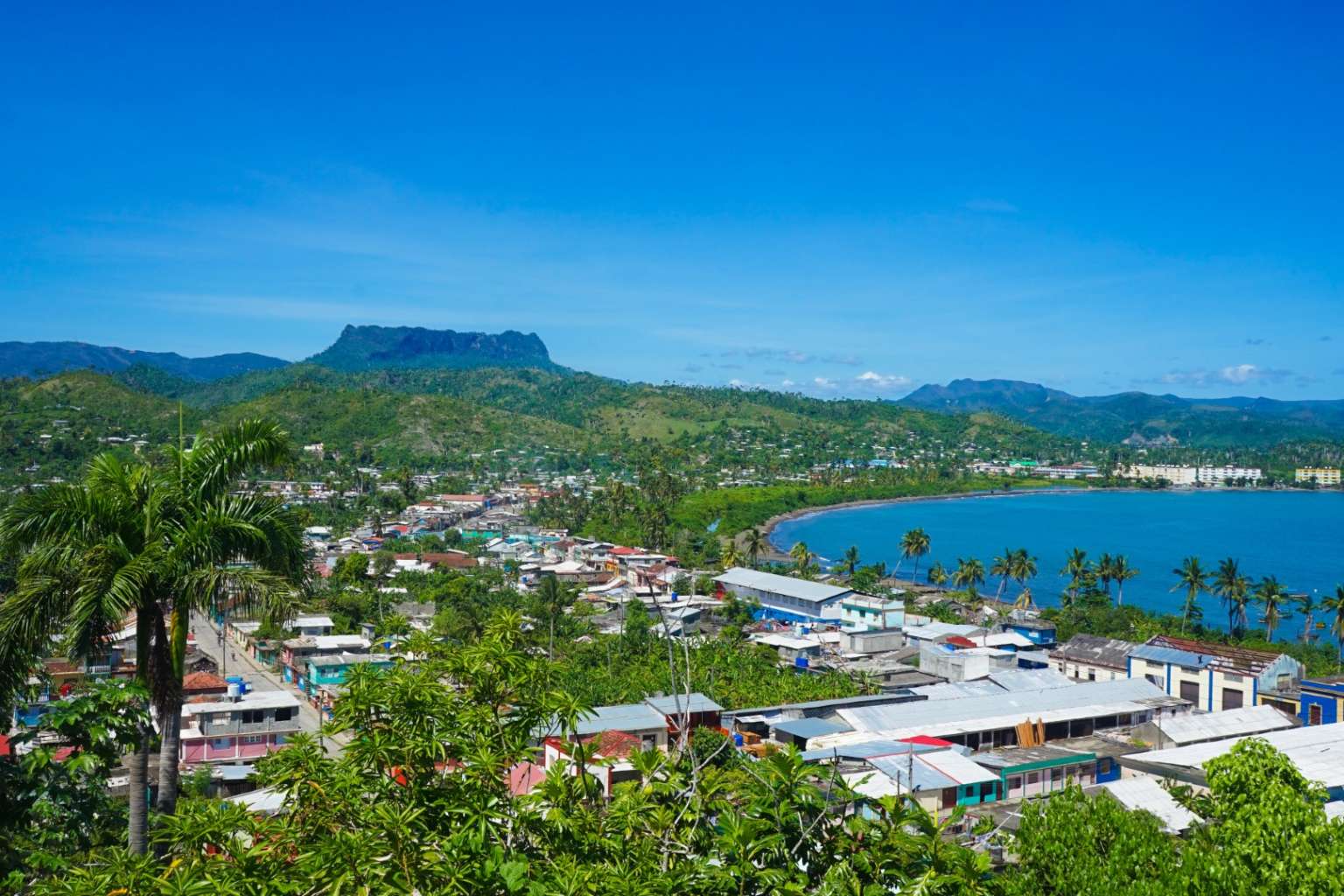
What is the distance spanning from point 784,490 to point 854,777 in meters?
64.4

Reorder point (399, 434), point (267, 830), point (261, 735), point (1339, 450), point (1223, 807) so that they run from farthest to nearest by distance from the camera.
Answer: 1. point (1339, 450)
2. point (399, 434)
3. point (261, 735)
4. point (1223, 807)
5. point (267, 830)

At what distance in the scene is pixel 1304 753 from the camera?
15.2 m

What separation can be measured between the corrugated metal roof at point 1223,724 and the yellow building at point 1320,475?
103 m

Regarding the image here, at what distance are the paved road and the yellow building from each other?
11214 centimetres

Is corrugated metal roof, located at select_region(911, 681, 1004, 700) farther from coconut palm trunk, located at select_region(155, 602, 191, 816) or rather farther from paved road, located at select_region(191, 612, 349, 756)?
coconut palm trunk, located at select_region(155, 602, 191, 816)

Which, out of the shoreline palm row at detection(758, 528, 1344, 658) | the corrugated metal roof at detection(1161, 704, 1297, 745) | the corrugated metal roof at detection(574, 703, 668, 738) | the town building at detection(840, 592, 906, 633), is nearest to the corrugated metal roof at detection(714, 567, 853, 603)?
the town building at detection(840, 592, 906, 633)

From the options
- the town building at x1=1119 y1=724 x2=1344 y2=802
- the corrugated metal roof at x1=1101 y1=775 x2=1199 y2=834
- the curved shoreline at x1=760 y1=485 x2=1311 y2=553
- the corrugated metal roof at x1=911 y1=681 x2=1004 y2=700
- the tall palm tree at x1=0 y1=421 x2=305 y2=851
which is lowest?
the curved shoreline at x1=760 y1=485 x2=1311 y2=553

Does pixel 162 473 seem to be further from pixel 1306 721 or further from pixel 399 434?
pixel 399 434

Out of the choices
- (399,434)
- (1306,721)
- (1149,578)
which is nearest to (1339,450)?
(1149,578)

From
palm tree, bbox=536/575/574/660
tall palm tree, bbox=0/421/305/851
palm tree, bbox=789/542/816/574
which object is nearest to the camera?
tall palm tree, bbox=0/421/305/851

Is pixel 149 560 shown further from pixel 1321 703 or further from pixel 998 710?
pixel 1321 703

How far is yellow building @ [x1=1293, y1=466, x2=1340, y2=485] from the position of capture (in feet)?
346

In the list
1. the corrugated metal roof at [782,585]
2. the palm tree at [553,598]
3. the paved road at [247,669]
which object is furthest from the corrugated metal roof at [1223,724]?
the palm tree at [553,598]

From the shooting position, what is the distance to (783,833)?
10.6 feet
